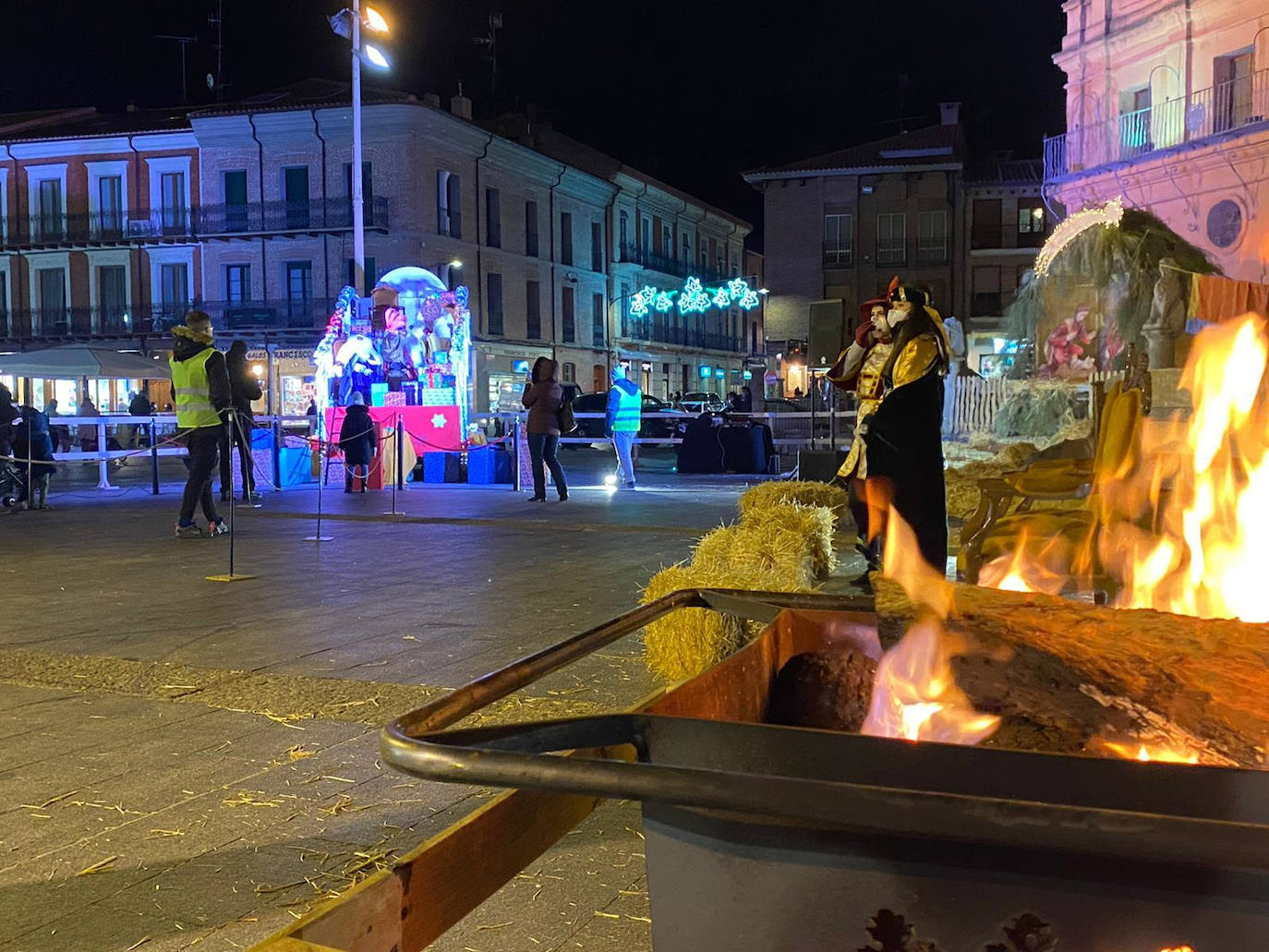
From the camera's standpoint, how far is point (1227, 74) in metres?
27.3

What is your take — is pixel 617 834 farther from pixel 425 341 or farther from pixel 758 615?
pixel 425 341

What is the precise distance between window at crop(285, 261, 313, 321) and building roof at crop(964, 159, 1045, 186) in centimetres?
2904

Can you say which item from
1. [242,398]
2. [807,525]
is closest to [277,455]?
[242,398]

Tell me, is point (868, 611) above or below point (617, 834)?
above

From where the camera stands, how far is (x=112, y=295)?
4619 centimetres

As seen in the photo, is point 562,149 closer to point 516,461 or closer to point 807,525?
point 516,461

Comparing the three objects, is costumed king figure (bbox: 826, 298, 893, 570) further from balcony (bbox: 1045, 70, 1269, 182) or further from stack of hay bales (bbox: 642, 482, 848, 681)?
balcony (bbox: 1045, 70, 1269, 182)

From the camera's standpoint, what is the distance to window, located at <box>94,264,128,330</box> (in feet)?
150

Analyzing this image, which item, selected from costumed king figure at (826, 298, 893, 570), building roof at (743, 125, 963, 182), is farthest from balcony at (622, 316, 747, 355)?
costumed king figure at (826, 298, 893, 570)

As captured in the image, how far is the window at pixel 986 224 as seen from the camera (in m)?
50.5

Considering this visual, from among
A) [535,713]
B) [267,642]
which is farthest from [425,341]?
[535,713]

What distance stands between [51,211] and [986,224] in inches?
1604

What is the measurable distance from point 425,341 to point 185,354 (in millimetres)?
9047

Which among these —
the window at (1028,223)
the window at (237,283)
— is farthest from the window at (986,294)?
the window at (237,283)
